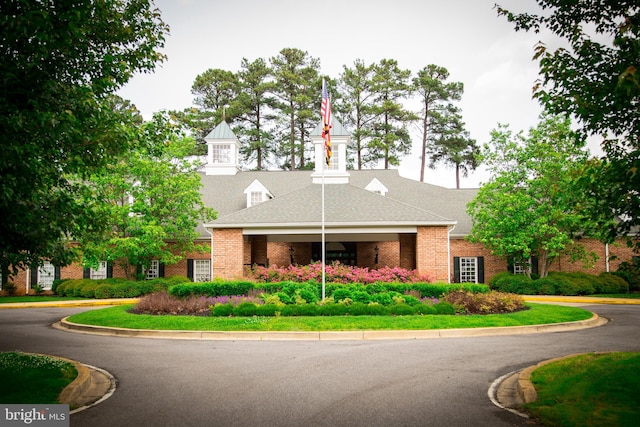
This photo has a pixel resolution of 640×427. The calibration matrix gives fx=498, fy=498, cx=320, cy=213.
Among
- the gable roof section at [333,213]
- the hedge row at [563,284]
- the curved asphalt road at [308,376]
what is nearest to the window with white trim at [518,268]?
the hedge row at [563,284]

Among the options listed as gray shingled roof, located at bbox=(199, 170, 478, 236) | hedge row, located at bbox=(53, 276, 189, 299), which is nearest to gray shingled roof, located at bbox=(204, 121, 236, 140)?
gray shingled roof, located at bbox=(199, 170, 478, 236)

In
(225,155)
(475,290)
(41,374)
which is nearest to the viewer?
(41,374)

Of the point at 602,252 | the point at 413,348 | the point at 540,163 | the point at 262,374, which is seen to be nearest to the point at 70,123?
the point at 262,374

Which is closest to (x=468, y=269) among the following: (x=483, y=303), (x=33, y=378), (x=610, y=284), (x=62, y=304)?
(x=610, y=284)

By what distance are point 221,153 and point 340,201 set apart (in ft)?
50.8

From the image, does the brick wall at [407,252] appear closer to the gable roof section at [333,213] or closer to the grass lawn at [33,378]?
the gable roof section at [333,213]

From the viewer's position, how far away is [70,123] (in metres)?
6.85

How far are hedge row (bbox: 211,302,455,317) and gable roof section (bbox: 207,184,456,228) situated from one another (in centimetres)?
628

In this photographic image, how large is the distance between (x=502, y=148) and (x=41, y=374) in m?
25.4

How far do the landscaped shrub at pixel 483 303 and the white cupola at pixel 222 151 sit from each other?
75.8 feet

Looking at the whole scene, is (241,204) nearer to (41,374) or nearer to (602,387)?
(41,374)

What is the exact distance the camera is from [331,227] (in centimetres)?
2206

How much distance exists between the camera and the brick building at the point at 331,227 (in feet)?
71.7

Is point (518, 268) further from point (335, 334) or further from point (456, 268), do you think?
point (335, 334)
